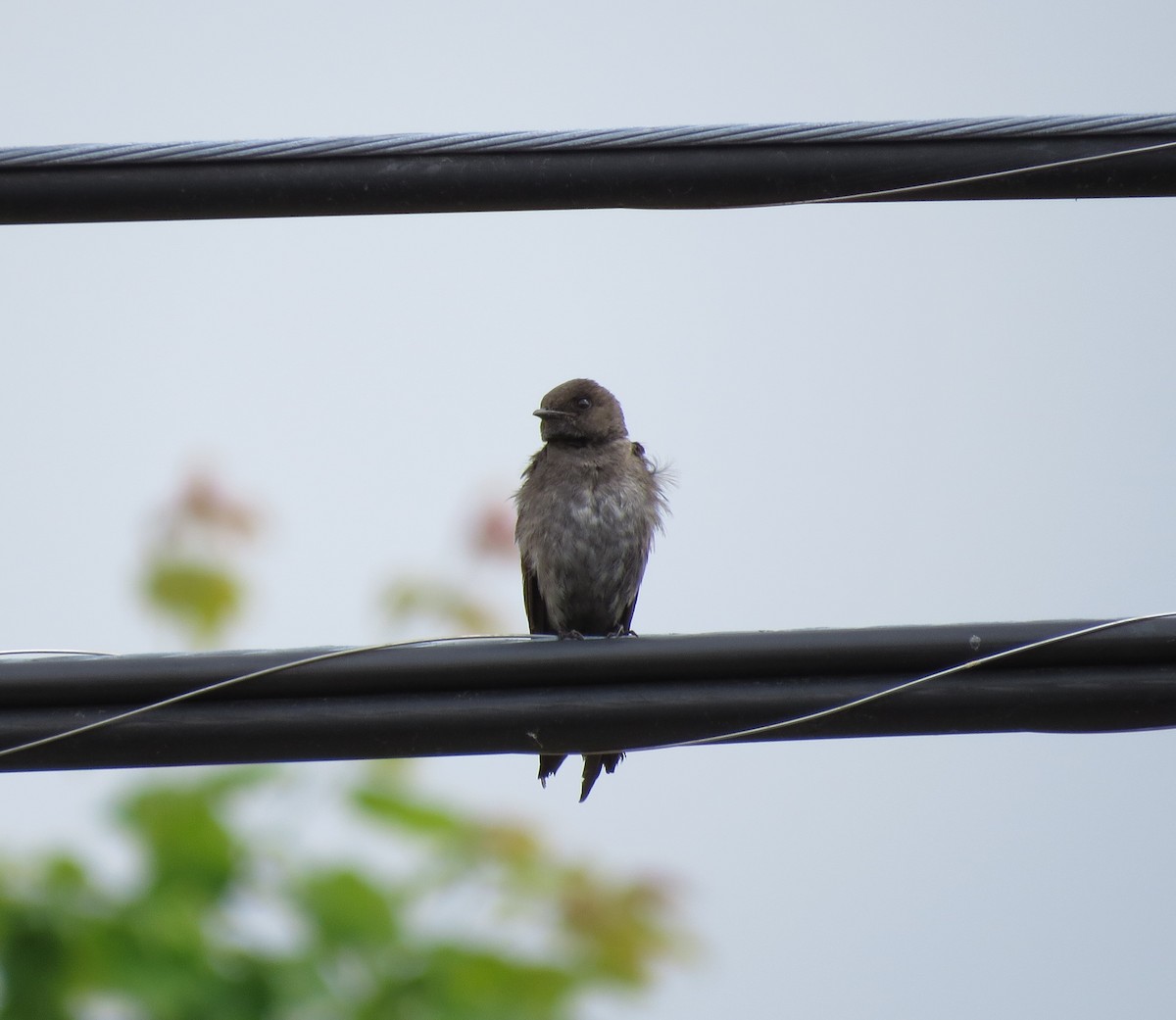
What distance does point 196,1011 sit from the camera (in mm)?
3357

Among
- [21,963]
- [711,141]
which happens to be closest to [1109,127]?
[711,141]

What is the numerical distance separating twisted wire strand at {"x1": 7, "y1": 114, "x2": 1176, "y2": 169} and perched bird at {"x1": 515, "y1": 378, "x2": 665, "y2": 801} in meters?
2.70

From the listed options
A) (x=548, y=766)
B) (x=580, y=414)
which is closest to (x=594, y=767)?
(x=548, y=766)

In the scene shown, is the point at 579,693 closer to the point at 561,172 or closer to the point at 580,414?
the point at 561,172

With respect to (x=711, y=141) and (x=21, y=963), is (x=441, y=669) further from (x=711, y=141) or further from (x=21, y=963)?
(x=21, y=963)

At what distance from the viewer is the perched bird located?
18.4 ft

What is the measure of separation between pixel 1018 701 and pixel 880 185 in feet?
3.93

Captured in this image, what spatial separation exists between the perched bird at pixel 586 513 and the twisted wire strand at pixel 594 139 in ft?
8.87

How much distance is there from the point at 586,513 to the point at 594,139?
2.72m

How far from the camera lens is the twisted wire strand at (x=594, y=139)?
2.99m

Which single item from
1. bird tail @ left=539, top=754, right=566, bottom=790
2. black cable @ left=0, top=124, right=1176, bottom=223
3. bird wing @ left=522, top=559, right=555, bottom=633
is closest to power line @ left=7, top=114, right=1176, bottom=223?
black cable @ left=0, top=124, right=1176, bottom=223

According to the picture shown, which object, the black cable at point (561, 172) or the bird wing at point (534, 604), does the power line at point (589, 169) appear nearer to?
the black cable at point (561, 172)

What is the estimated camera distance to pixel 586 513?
559 cm

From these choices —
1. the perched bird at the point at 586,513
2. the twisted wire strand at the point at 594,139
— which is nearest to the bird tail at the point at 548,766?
the perched bird at the point at 586,513
